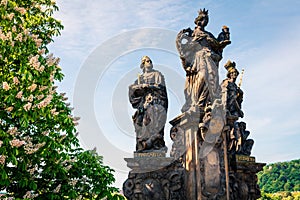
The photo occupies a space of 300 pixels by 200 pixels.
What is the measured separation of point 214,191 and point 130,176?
2.10 meters

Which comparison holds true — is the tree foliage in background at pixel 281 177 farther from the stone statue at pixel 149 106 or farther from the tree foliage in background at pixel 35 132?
the tree foliage in background at pixel 35 132

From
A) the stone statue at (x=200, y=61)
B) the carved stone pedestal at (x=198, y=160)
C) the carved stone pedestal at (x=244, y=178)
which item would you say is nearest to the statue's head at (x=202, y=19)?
the stone statue at (x=200, y=61)

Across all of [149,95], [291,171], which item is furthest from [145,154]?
[291,171]

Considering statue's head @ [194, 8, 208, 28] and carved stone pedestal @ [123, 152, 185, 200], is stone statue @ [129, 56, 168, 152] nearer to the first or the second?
carved stone pedestal @ [123, 152, 185, 200]

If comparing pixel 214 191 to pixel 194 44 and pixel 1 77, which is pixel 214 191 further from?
pixel 1 77

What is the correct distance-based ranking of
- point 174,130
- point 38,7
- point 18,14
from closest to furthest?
point 18,14, point 38,7, point 174,130

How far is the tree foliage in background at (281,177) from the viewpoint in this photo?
57781 millimetres

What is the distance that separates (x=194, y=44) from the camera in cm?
1141

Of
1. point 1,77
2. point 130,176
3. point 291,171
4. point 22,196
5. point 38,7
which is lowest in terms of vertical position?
point 22,196

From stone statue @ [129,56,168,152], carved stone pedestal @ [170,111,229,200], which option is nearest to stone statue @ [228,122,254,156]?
carved stone pedestal @ [170,111,229,200]

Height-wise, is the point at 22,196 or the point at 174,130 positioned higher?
the point at 174,130

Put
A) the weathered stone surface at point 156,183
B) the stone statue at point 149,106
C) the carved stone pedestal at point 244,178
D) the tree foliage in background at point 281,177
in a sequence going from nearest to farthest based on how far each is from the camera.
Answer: the weathered stone surface at point 156,183 < the carved stone pedestal at point 244,178 < the stone statue at point 149,106 < the tree foliage in background at point 281,177

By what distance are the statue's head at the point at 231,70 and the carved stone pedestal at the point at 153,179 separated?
327 centimetres

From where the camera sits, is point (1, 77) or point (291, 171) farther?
point (291, 171)
